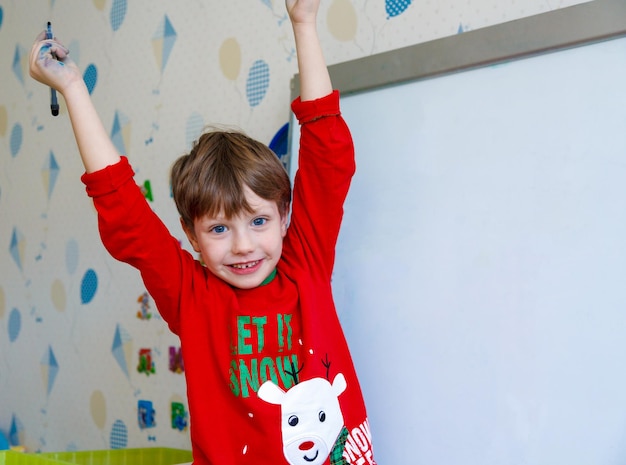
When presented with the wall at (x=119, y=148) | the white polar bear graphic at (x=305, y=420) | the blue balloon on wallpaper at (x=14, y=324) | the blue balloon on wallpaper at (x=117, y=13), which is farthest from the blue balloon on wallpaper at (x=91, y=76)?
the white polar bear graphic at (x=305, y=420)

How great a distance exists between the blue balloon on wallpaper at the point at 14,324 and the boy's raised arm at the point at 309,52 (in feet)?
4.27

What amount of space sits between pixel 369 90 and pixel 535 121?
292 mm

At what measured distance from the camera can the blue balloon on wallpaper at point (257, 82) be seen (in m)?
1.38

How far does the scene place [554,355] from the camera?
2.98 feet

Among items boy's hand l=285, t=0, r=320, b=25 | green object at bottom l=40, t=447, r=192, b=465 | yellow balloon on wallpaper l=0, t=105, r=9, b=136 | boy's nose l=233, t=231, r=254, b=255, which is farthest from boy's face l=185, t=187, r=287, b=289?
yellow balloon on wallpaper l=0, t=105, r=9, b=136

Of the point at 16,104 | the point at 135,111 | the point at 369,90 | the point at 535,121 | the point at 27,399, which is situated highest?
the point at 16,104

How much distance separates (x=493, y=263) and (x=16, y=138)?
4.78ft

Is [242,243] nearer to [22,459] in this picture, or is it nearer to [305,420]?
[305,420]

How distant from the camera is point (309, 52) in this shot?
0.95 meters

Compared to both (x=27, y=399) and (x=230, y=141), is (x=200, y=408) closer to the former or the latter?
(x=230, y=141)

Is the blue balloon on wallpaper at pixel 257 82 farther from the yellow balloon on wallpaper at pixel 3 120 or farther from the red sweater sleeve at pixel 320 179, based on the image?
the yellow balloon on wallpaper at pixel 3 120

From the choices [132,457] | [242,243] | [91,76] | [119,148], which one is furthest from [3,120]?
[242,243]

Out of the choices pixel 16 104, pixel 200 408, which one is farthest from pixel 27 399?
pixel 200 408

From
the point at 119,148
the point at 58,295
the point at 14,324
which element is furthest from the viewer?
the point at 14,324
